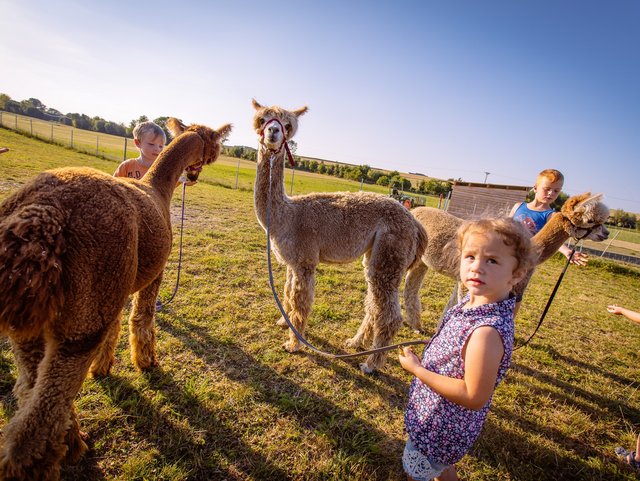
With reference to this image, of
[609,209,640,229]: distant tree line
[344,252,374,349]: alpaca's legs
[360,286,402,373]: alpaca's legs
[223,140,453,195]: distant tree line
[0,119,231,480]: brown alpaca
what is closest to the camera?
[0,119,231,480]: brown alpaca

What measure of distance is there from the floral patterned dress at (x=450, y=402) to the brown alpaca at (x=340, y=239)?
160cm

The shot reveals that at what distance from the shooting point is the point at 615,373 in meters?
3.91

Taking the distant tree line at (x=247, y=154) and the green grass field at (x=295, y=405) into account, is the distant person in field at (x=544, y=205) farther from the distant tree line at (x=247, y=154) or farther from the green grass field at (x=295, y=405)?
the distant tree line at (x=247, y=154)

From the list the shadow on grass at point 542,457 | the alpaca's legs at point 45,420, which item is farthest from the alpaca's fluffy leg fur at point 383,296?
the alpaca's legs at point 45,420

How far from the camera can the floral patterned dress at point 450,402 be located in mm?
1279

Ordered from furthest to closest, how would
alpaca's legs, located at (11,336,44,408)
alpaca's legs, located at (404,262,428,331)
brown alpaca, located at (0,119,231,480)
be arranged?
1. alpaca's legs, located at (404,262,428,331)
2. alpaca's legs, located at (11,336,44,408)
3. brown alpaca, located at (0,119,231,480)

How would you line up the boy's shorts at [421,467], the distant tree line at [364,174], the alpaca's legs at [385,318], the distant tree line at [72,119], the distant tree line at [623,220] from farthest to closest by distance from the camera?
the distant tree line at [72,119], the distant tree line at [364,174], the distant tree line at [623,220], the alpaca's legs at [385,318], the boy's shorts at [421,467]

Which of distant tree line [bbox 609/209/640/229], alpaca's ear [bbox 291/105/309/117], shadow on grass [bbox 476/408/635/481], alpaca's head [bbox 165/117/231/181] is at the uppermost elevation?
distant tree line [bbox 609/209/640/229]

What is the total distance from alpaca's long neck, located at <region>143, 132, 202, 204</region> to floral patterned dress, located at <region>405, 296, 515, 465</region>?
2353 mm

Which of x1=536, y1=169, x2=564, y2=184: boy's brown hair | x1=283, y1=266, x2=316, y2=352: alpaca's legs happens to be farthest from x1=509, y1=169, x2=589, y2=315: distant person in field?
x1=283, y1=266, x2=316, y2=352: alpaca's legs

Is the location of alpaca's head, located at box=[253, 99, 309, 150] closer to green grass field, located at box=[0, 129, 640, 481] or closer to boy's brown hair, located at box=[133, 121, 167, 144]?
boy's brown hair, located at box=[133, 121, 167, 144]

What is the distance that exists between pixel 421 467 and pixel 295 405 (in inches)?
51.2

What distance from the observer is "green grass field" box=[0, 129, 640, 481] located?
205 centimetres

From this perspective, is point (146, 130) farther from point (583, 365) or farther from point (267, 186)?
point (583, 365)
